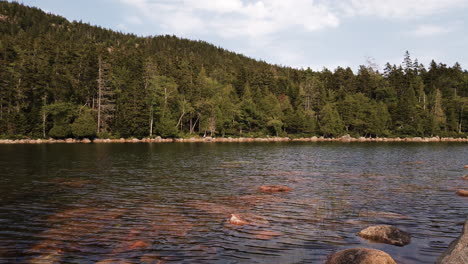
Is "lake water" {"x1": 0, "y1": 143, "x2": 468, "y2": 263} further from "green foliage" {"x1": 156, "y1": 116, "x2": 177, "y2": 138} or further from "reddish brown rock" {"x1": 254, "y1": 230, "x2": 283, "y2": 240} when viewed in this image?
"green foliage" {"x1": 156, "y1": 116, "x2": 177, "y2": 138}

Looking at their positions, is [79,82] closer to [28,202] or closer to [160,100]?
[160,100]

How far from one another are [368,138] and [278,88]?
40.0 meters

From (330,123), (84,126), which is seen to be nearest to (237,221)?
(84,126)

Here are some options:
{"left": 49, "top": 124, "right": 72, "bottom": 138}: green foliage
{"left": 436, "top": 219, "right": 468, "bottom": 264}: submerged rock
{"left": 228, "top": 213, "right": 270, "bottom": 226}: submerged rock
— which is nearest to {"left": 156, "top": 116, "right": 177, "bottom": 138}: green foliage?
{"left": 49, "top": 124, "right": 72, "bottom": 138}: green foliage

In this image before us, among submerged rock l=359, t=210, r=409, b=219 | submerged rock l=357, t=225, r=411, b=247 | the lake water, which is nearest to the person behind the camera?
the lake water

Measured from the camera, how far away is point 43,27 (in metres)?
197

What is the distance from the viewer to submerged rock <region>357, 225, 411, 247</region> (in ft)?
37.1

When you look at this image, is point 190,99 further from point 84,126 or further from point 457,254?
point 457,254

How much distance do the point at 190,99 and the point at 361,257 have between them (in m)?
94.5

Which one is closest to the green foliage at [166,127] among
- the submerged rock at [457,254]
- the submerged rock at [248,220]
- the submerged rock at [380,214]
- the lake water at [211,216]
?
the lake water at [211,216]

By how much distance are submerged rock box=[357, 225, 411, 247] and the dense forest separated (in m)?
79.1

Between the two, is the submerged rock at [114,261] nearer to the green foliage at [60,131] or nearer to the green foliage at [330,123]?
the green foliage at [60,131]

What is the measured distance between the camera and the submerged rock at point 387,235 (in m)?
11.3

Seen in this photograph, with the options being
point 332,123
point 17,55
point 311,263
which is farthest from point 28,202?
point 332,123
